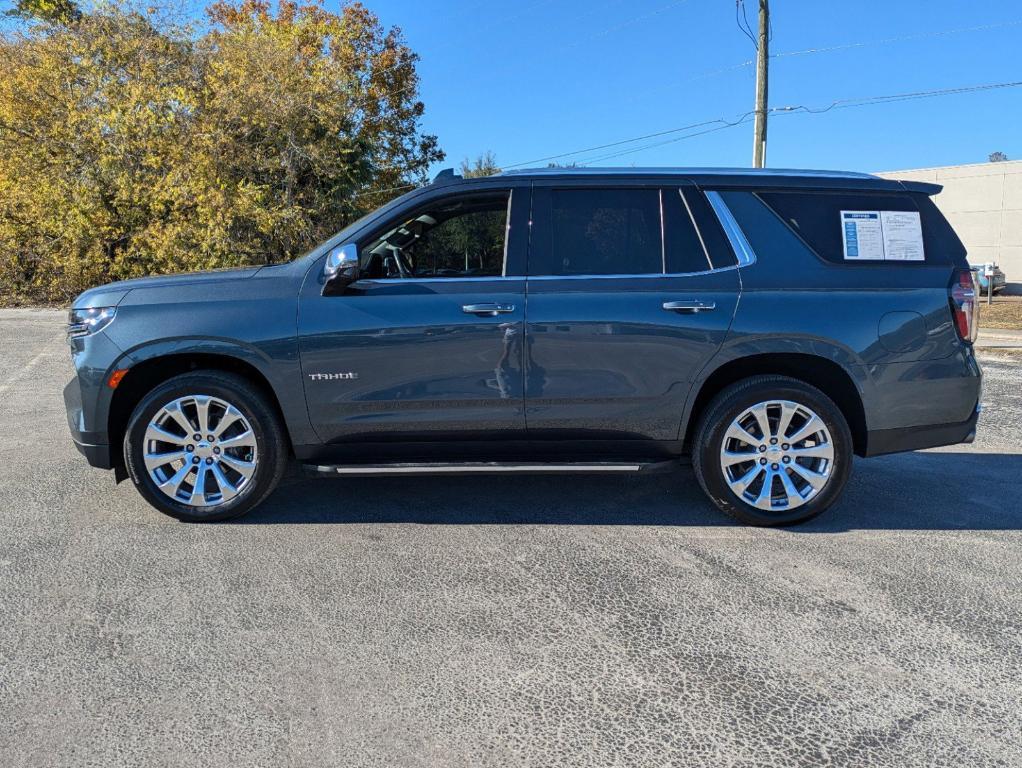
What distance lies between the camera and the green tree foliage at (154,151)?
18312 mm

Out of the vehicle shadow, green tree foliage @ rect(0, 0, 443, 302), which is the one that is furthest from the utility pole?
the vehicle shadow

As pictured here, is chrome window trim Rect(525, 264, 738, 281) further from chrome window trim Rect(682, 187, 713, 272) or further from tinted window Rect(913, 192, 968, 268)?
tinted window Rect(913, 192, 968, 268)

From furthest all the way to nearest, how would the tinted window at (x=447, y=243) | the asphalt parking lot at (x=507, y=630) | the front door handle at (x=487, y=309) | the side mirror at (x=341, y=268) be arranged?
1. the tinted window at (x=447, y=243)
2. the front door handle at (x=487, y=309)
3. the side mirror at (x=341, y=268)
4. the asphalt parking lot at (x=507, y=630)

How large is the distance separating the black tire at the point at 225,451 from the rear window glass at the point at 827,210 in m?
3.03

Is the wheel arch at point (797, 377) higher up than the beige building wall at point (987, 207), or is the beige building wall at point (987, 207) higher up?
the beige building wall at point (987, 207)

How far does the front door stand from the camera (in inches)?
164

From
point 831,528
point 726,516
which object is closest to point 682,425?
point 726,516

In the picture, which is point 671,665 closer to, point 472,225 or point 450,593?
point 450,593

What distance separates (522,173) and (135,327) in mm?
2299

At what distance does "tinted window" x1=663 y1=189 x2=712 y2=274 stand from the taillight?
4.36 ft

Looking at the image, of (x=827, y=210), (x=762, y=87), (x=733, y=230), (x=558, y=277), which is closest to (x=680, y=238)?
(x=733, y=230)

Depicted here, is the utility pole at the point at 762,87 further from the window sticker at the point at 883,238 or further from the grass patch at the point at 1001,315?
the window sticker at the point at 883,238

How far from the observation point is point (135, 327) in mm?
4211

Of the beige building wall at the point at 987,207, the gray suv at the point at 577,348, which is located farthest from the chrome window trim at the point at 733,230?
the beige building wall at the point at 987,207
